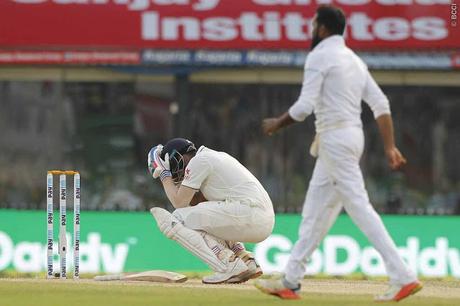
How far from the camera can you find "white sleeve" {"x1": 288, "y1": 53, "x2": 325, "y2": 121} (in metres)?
10.2

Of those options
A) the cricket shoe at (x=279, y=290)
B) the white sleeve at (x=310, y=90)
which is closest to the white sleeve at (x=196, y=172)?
the cricket shoe at (x=279, y=290)

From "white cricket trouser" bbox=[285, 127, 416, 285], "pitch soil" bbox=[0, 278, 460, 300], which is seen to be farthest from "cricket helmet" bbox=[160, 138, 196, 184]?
"white cricket trouser" bbox=[285, 127, 416, 285]

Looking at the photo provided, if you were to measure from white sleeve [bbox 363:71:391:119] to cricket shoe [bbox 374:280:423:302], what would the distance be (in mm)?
1223

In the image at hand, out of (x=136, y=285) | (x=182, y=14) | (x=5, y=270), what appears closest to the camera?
(x=136, y=285)

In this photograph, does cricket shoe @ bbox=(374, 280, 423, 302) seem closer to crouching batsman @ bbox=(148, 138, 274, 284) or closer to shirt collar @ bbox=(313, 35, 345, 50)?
shirt collar @ bbox=(313, 35, 345, 50)

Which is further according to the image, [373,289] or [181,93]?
[181,93]

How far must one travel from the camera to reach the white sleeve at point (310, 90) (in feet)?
33.6

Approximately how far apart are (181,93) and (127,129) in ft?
2.98

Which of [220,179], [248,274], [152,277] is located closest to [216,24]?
[220,179]

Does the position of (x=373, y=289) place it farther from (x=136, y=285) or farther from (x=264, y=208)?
(x=136, y=285)

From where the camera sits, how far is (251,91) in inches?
815

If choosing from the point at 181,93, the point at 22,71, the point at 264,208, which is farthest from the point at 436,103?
the point at 264,208

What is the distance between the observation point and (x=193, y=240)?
1274 cm

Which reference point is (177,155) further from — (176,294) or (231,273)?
(176,294)
